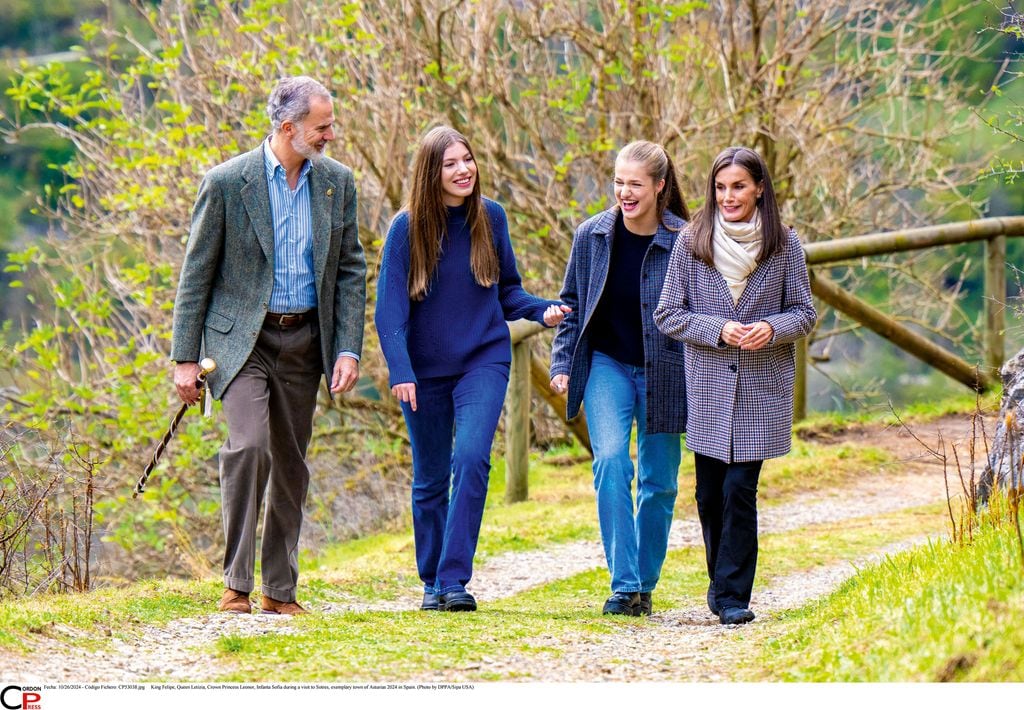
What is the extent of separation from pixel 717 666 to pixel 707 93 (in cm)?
684

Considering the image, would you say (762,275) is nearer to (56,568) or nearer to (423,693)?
(423,693)

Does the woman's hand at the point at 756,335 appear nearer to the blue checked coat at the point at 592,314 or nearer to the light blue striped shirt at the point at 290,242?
the blue checked coat at the point at 592,314

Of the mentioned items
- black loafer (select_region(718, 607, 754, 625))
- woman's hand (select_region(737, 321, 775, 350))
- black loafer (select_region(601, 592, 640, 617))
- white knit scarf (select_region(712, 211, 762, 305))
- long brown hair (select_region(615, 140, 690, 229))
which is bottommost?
black loafer (select_region(601, 592, 640, 617))

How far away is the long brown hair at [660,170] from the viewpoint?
4969 mm

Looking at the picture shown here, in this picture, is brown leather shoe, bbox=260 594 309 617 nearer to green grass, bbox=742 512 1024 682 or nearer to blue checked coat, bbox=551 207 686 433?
blue checked coat, bbox=551 207 686 433

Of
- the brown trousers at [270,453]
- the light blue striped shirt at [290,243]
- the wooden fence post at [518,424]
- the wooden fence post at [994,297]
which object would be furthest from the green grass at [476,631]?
the wooden fence post at [994,297]

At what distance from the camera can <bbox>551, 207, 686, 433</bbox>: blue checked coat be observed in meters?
4.97

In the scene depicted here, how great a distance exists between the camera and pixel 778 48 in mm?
9109

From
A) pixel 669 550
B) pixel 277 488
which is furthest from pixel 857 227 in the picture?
pixel 277 488

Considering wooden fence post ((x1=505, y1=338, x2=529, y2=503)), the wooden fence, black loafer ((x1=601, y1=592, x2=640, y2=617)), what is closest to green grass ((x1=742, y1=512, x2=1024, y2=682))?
black loafer ((x1=601, y1=592, x2=640, y2=617))

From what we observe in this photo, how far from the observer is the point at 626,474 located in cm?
495

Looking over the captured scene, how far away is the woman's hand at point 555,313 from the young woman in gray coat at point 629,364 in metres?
0.02

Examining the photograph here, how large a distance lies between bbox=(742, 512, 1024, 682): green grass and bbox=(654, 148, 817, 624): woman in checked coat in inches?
22.1

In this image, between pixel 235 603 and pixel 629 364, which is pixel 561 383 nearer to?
pixel 629 364
